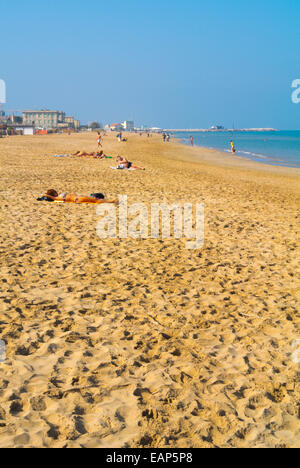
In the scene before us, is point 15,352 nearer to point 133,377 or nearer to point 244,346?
point 133,377

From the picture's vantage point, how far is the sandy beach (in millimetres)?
2855

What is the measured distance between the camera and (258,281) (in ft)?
18.5

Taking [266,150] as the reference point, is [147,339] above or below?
below
